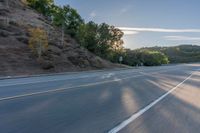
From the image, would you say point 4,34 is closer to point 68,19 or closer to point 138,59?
point 68,19

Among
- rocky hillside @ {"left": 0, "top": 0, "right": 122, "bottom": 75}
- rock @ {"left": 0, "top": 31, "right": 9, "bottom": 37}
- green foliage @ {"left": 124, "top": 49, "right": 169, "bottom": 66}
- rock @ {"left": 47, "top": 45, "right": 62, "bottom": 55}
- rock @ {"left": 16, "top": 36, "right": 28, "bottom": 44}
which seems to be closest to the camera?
rocky hillside @ {"left": 0, "top": 0, "right": 122, "bottom": 75}

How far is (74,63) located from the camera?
183ft

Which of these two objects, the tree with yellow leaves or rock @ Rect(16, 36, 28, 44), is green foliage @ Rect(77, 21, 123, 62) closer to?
rock @ Rect(16, 36, 28, 44)

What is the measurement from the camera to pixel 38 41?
2040 inches

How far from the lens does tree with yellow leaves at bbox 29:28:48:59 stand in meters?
50.6

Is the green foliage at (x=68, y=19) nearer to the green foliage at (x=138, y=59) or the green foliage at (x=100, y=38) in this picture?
the green foliage at (x=100, y=38)

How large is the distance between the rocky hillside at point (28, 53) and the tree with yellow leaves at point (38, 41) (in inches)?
33.2


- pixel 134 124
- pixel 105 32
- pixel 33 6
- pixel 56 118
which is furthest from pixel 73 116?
pixel 33 6

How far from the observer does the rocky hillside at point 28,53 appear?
45.0 metres

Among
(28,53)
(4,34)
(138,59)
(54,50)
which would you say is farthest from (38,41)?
(138,59)

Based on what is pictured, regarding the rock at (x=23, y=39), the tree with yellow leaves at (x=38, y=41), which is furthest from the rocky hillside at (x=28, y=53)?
the tree with yellow leaves at (x=38, y=41)

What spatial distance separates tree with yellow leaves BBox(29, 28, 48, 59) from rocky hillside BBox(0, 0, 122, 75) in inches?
33.2

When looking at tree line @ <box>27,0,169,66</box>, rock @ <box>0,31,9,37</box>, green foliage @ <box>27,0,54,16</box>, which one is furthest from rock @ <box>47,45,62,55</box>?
green foliage @ <box>27,0,54,16</box>

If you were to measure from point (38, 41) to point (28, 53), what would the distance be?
2.03 m
